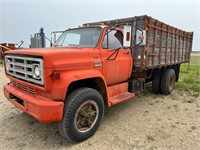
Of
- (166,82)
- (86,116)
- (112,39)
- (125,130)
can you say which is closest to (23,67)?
(86,116)

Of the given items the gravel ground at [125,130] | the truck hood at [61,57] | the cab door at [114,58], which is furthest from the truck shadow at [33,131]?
the truck hood at [61,57]

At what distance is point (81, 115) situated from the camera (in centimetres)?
334

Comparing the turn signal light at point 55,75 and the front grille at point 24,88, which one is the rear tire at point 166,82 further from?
the front grille at point 24,88

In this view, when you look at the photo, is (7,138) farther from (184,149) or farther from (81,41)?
(184,149)

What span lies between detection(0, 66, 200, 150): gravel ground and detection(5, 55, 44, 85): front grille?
3.88 feet

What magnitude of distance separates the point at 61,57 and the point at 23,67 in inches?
33.6

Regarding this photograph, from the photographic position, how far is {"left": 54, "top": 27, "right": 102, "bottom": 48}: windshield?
3.92m

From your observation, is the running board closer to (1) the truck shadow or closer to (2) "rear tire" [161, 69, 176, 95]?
(1) the truck shadow

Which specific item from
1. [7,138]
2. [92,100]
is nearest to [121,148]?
[92,100]

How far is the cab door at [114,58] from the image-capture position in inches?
153

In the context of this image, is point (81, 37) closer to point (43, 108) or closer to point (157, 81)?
point (43, 108)

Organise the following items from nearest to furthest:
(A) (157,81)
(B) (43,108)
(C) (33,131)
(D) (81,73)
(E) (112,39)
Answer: (B) (43,108)
(D) (81,73)
(C) (33,131)
(E) (112,39)
(A) (157,81)

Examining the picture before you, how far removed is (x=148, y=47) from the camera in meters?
4.96

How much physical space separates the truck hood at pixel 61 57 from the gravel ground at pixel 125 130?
1.51m
